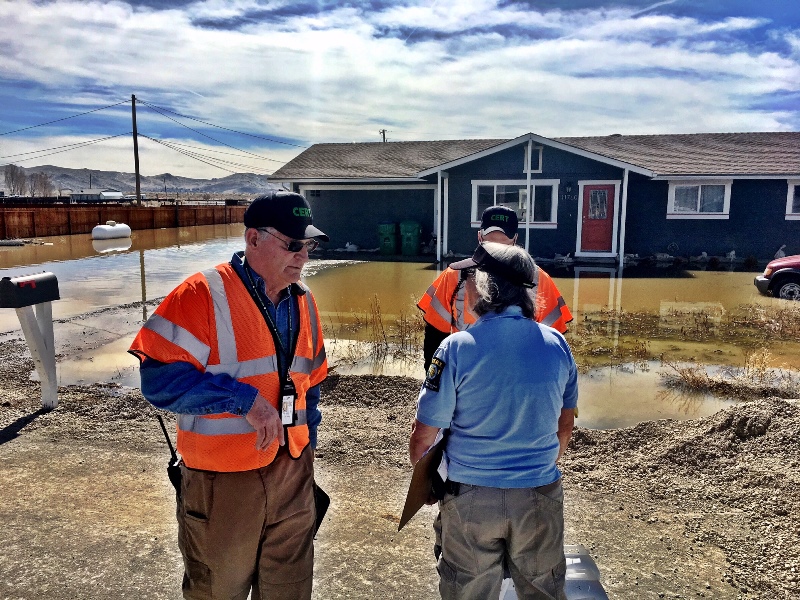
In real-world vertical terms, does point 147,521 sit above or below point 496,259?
below

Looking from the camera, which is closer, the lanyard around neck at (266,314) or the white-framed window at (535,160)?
the lanyard around neck at (266,314)

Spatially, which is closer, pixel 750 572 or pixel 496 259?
pixel 496 259

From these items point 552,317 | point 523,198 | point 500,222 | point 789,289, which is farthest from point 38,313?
point 523,198

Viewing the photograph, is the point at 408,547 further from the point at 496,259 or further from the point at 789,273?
the point at 789,273

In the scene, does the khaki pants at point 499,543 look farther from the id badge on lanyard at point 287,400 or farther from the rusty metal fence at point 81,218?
the rusty metal fence at point 81,218

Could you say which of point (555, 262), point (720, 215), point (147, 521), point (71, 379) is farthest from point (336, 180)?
point (147, 521)

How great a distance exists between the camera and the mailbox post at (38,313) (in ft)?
16.8

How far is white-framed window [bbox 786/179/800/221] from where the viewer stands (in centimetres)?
1923

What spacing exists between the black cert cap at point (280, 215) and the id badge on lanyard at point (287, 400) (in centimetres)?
55

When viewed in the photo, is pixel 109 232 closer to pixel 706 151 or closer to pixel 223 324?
pixel 706 151

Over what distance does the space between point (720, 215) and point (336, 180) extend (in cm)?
1281

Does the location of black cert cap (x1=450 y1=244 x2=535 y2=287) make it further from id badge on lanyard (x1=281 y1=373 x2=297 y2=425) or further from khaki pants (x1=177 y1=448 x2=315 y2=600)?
khaki pants (x1=177 y1=448 x2=315 y2=600)

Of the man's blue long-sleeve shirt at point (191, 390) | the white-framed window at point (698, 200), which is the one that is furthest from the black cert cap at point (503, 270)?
the white-framed window at point (698, 200)

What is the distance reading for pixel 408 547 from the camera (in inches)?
136
